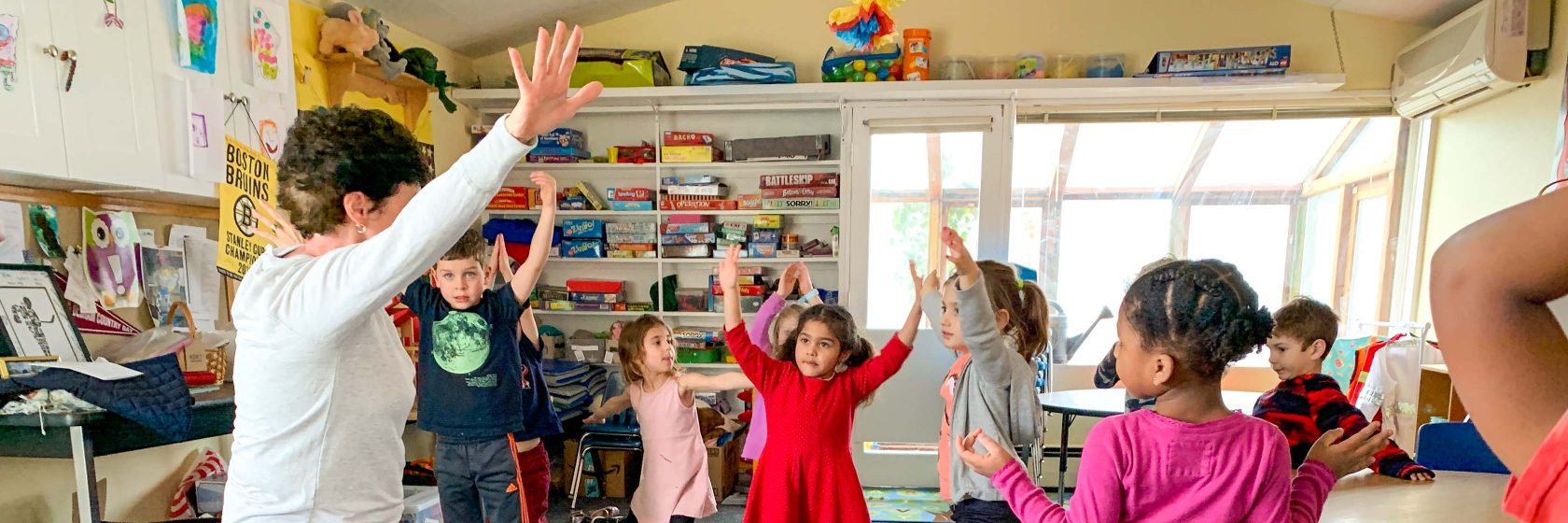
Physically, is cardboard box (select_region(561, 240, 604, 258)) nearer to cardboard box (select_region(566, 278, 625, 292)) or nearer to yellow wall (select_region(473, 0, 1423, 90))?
cardboard box (select_region(566, 278, 625, 292))

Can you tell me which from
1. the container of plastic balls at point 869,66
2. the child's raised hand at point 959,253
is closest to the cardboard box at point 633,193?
the container of plastic balls at point 869,66

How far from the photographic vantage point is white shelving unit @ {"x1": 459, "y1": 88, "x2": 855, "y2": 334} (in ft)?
12.1

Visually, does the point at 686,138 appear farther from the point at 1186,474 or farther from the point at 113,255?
the point at 1186,474

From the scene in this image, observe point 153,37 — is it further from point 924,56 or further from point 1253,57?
point 1253,57

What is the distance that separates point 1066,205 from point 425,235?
3.69 m

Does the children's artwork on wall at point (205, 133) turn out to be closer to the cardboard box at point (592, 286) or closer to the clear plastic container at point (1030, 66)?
the cardboard box at point (592, 286)

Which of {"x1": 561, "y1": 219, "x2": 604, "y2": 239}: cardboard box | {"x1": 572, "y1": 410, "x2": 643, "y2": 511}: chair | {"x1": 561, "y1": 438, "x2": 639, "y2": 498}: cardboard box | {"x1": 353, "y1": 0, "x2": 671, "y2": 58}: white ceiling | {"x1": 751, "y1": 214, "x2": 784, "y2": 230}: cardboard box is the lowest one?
{"x1": 561, "y1": 438, "x2": 639, "y2": 498}: cardboard box

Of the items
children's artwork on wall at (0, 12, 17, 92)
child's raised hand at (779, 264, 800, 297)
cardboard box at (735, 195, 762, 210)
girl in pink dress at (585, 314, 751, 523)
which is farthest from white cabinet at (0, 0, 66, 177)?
cardboard box at (735, 195, 762, 210)

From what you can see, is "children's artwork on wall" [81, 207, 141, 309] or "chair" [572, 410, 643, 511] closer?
"children's artwork on wall" [81, 207, 141, 309]

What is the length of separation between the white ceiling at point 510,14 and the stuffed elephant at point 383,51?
0.22 meters

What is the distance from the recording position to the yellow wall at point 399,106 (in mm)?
2631

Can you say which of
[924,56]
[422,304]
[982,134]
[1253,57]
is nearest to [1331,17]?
[1253,57]

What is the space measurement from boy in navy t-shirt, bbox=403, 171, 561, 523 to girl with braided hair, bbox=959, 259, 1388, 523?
4.53 ft

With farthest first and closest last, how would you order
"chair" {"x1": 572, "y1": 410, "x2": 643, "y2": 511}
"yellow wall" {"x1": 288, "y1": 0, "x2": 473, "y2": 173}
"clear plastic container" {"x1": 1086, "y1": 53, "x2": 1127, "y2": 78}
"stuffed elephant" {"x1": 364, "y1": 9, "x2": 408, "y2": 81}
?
"clear plastic container" {"x1": 1086, "y1": 53, "x2": 1127, "y2": 78}, "chair" {"x1": 572, "y1": 410, "x2": 643, "y2": 511}, "stuffed elephant" {"x1": 364, "y1": 9, "x2": 408, "y2": 81}, "yellow wall" {"x1": 288, "y1": 0, "x2": 473, "y2": 173}
